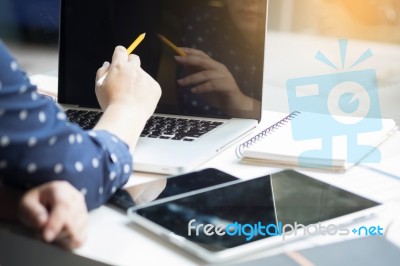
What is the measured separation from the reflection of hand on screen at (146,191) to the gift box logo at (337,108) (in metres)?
0.19

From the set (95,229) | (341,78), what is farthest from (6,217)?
(341,78)

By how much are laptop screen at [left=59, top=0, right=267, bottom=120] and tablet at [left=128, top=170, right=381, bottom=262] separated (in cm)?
28

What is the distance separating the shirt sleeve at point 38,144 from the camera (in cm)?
44

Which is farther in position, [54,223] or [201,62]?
[201,62]

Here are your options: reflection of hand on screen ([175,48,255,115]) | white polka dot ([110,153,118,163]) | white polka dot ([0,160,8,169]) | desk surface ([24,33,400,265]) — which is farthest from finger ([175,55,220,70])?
white polka dot ([0,160,8,169])

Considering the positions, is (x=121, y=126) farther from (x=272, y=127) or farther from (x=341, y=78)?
(x=341, y=78)

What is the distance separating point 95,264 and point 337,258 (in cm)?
21

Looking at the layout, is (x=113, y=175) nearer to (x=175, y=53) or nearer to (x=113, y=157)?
(x=113, y=157)

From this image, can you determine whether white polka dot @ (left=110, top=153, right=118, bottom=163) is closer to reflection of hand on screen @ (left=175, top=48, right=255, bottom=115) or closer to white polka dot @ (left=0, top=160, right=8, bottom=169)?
white polka dot @ (left=0, top=160, right=8, bottom=169)

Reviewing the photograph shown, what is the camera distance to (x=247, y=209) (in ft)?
1.66

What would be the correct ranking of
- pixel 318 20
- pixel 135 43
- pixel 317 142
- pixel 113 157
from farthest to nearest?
pixel 318 20 → pixel 135 43 → pixel 317 142 → pixel 113 157

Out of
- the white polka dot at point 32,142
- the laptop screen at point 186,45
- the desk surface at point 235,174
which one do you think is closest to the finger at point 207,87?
the laptop screen at point 186,45

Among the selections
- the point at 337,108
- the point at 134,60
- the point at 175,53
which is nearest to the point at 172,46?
the point at 175,53

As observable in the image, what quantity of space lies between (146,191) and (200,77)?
32 cm
